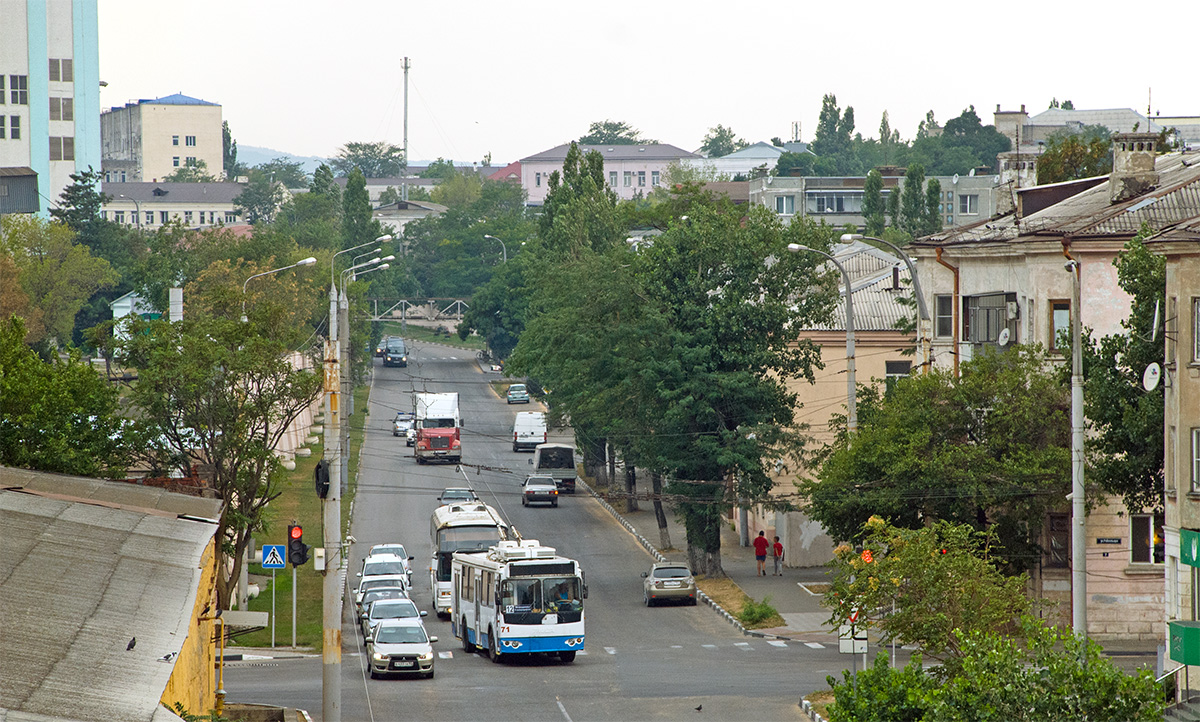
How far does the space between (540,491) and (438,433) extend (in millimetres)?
11496

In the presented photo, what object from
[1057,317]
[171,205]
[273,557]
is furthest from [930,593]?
[171,205]

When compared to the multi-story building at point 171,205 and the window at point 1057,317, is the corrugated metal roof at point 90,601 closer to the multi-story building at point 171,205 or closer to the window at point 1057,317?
the window at point 1057,317

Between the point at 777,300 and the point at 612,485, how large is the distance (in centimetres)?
2354

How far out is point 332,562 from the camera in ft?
83.1

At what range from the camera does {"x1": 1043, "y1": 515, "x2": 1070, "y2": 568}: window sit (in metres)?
36.5

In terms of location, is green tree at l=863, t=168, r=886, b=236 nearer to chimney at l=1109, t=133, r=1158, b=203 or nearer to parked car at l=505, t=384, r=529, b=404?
parked car at l=505, t=384, r=529, b=404

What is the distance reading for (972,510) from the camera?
34469mm

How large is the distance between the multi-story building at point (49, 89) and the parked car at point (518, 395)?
126ft

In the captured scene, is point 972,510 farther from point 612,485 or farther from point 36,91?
point 36,91

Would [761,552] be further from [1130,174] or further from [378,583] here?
[1130,174]

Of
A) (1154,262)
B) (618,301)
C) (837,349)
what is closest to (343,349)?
(618,301)

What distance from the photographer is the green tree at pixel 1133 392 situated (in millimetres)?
28688

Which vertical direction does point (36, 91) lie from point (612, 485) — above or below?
above

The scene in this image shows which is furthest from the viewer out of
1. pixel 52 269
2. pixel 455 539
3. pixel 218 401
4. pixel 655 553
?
pixel 52 269
